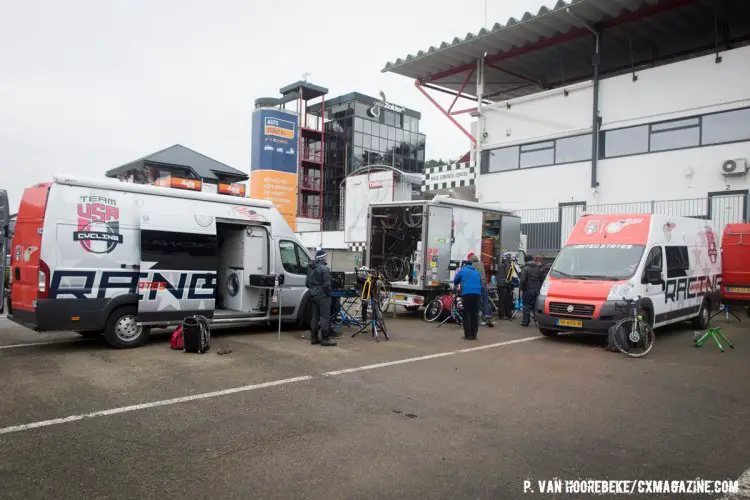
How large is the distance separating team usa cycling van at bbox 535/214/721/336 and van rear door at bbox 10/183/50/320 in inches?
322

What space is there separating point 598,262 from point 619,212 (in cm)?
788

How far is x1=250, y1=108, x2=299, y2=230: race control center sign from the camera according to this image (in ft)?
115

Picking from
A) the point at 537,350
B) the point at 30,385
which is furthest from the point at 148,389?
the point at 537,350

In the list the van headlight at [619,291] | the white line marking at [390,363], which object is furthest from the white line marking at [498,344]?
the van headlight at [619,291]

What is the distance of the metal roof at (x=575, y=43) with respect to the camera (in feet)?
53.8

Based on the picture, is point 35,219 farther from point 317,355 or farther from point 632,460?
point 632,460

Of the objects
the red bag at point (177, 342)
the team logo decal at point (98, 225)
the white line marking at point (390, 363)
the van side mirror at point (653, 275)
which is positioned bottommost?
the white line marking at point (390, 363)

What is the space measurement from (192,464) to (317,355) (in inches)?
166

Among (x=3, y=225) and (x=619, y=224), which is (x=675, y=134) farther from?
(x=3, y=225)

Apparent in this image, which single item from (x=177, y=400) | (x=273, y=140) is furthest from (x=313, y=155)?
(x=177, y=400)

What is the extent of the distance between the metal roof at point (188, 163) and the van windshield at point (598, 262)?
1914cm

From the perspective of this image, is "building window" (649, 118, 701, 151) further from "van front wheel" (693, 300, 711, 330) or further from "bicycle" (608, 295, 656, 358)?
"bicycle" (608, 295, 656, 358)

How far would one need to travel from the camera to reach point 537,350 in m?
8.91

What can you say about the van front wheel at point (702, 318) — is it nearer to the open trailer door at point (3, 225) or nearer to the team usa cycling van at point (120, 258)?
the team usa cycling van at point (120, 258)
